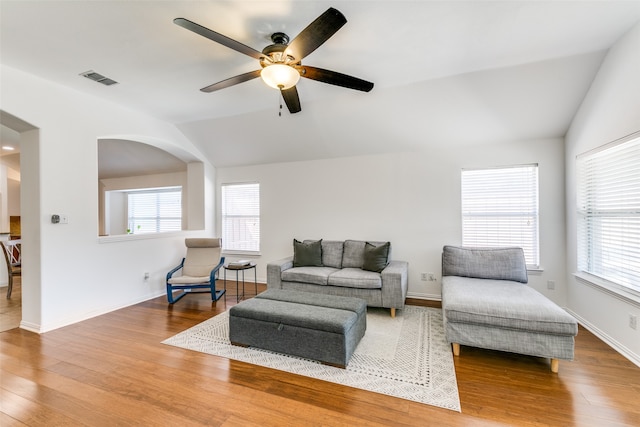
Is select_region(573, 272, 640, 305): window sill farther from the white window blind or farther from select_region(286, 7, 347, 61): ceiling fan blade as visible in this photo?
select_region(286, 7, 347, 61): ceiling fan blade

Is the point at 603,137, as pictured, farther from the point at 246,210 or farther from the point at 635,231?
the point at 246,210

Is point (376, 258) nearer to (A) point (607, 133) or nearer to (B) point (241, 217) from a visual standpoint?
(A) point (607, 133)

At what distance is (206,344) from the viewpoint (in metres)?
2.86

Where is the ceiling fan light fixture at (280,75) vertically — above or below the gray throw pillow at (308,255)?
above

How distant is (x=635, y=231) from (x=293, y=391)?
340 centimetres

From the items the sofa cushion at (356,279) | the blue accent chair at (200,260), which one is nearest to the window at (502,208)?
the sofa cushion at (356,279)

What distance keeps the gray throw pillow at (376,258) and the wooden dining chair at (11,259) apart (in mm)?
5333

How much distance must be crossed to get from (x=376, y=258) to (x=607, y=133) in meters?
2.81

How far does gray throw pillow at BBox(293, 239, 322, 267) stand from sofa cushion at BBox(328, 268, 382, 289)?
1.84 ft

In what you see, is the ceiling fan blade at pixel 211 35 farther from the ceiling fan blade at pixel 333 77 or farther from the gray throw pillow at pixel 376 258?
the gray throw pillow at pixel 376 258

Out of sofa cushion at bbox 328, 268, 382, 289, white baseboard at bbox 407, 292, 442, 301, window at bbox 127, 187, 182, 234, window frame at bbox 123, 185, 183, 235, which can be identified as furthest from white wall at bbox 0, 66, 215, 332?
white baseboard at bbox 407, 292, 442, 301

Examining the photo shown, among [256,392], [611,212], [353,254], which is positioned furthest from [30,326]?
[611,212]

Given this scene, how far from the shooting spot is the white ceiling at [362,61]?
2.16 meters

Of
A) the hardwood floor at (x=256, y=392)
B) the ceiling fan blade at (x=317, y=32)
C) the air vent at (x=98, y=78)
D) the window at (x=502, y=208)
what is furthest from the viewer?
the window at (x=502, y=208)
